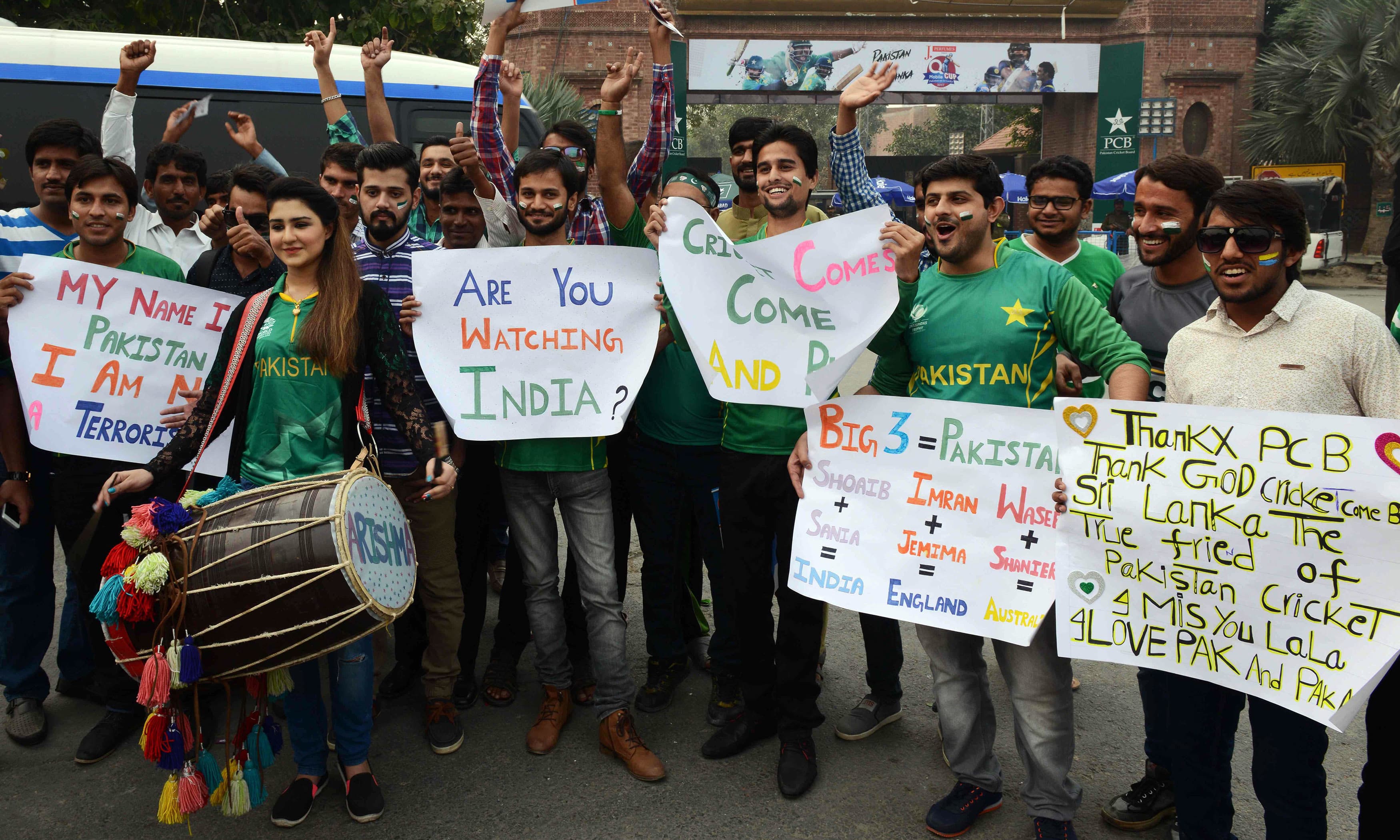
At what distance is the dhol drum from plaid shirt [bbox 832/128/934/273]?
2.26m

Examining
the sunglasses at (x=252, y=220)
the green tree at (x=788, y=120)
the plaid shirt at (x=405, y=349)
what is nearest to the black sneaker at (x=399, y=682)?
the plaid shirt at (x=405, y=349)

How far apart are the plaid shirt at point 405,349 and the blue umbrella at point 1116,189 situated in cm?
2366

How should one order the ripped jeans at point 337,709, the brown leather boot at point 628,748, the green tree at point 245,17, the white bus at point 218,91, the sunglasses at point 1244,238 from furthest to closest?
the green tree at point 245,17 → the white bus at point 218,91 → the brown leather boot at point 628,748 → the ripped jeans at point 337,709 → the sunglasses at point 1244,238

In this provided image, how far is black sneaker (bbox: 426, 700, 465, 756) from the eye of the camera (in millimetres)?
3916

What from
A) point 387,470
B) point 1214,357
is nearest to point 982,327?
point 1214,357

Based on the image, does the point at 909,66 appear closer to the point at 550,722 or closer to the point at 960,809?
the point at 550,722

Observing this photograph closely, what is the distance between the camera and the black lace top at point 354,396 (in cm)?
340

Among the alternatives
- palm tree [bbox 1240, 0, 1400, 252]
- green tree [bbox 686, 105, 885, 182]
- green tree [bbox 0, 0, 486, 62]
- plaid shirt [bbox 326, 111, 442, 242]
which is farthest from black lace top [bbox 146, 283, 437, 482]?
green tree [bbox 686, 105, 885, 182]

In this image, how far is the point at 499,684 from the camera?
4348mm

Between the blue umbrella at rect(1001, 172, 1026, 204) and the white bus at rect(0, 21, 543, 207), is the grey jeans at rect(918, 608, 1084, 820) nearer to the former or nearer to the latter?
the white bus at rect(0, 21, 543, 207)

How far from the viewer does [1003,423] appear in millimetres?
3213

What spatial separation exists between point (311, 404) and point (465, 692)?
5.16 feet

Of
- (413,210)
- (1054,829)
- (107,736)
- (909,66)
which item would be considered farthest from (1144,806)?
(909,66)

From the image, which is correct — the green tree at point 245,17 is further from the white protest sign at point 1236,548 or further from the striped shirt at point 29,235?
the white protest sign at point 1236,548
